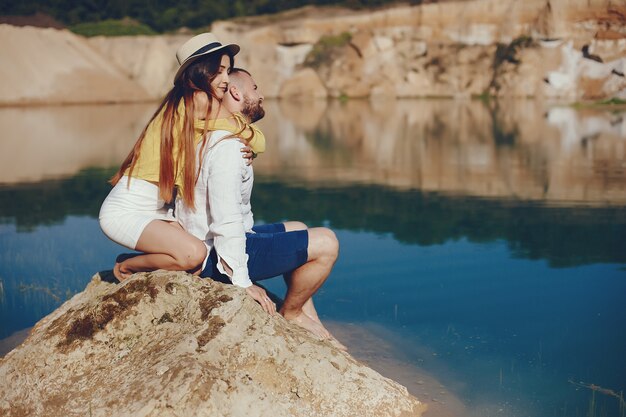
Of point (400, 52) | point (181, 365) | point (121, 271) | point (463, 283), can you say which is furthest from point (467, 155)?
point (400, 52)

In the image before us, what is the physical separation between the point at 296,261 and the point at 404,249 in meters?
3.55

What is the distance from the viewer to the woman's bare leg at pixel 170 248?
14.7ft

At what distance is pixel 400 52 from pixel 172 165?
151ft

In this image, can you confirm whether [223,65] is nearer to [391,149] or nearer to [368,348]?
[368,348]

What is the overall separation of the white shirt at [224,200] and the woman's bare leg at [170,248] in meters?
0.12

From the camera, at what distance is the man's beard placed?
4.71 m

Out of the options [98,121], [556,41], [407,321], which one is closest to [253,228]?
[407,321]

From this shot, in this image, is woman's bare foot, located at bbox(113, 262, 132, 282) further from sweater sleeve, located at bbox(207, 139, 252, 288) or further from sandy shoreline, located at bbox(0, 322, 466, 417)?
sandy shoreline, located at bbox(0, 322, 466, 417)

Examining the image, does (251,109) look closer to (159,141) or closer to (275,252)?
(159,141)

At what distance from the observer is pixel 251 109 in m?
4.74

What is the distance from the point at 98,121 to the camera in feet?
93.5

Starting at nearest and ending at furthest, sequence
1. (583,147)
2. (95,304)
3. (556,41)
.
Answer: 1. (95,304)
2. (583,147)
3. (556,41)

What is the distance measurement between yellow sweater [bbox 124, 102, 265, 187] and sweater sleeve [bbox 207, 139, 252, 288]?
0.17 meters

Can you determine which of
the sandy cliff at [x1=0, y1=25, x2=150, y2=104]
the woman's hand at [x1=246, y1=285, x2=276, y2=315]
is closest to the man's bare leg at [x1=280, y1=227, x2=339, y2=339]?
the woman's hand at [x1=246, y1=285, x2=276, y2=315]
